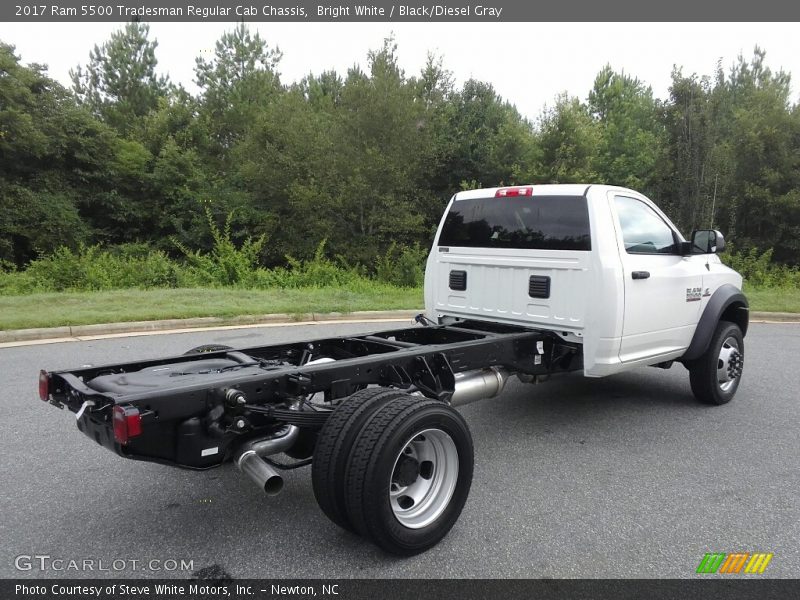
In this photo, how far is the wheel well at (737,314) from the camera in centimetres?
598

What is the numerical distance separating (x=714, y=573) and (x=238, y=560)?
7.75 ft

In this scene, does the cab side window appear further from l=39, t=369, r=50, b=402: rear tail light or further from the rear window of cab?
l=39, t=369, r=50, b=402: rear tail light

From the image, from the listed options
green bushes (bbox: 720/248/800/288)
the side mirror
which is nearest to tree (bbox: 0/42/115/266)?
the side mirror

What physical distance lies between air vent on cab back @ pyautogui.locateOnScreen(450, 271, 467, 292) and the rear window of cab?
269 millimetres

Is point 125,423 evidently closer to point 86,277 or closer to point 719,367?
point 719,367

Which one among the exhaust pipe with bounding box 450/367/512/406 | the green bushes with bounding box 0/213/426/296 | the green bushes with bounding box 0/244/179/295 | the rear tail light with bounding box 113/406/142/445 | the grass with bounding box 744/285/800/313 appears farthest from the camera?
the green bushes with bounding box 0/213/426/296

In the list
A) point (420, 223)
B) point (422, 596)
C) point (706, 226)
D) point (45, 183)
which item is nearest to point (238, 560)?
point (422, 596)

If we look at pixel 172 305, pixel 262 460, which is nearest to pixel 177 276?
pixel 172 305

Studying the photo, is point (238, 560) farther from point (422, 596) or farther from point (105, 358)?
point (105, 358)

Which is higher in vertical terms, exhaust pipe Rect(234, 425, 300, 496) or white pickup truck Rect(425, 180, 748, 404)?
white pickup truck Rect(425, 180, 748, 404)

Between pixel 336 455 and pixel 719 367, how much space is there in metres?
4.40

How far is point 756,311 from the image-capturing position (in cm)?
1254

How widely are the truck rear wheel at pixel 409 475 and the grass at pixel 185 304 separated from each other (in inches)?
318

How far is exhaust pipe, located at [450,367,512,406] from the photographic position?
4.27 m
